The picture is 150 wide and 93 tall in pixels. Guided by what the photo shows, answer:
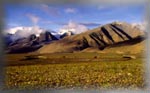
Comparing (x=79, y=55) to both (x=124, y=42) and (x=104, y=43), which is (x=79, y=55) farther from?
(x=124, y=42)

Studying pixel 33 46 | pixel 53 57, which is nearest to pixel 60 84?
pixel 53 57

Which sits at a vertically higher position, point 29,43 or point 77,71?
point 29,43

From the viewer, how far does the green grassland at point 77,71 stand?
2865 millimetres

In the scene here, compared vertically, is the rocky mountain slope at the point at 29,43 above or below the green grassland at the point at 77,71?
above

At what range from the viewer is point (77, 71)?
289cm

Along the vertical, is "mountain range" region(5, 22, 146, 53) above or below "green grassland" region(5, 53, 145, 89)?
above

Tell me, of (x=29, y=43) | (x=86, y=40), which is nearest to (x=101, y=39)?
(x=86, y=40)

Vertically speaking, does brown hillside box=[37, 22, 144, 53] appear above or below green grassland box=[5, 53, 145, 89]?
above

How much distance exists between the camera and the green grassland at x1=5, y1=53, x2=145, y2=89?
2865 mm

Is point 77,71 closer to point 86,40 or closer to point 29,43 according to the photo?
point 86,40

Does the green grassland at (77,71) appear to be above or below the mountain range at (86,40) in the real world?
below

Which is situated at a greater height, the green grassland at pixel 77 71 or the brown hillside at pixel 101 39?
the brown hillside at pixel 101 39

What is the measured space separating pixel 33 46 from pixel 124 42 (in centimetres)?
92

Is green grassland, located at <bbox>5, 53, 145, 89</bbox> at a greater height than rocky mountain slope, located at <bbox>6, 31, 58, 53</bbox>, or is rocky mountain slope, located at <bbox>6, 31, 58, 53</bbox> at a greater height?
rocky mountain slope, located at <bbox>6, 31, 58, 53</bbox>
